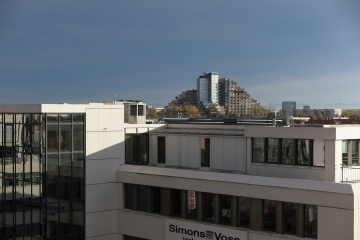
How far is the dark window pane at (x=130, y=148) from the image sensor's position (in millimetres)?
30750

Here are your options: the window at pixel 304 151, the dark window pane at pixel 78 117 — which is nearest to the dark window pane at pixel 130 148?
the dark window pane at pixel 78 117

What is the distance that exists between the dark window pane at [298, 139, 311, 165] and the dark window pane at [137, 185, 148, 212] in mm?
9599

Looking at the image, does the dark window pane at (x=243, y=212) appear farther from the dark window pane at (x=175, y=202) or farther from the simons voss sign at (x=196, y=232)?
the dark window pane at (x=175, y=202)

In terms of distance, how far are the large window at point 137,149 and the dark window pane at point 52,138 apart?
5080 mm

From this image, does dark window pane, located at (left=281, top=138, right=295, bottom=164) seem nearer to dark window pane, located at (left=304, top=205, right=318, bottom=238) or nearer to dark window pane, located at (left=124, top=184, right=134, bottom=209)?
dark window pane, located at (left=304, top=205, right=318, bottom=238)

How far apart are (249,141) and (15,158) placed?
13993 millimetres

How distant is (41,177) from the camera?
26.9m

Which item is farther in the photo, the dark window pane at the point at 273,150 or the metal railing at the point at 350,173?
the dark window pane at the point at 273,150

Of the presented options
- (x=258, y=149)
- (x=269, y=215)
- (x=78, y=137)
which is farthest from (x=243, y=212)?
(x=78, y=137)

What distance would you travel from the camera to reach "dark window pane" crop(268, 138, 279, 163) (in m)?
24.8

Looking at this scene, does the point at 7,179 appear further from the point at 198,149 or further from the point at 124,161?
the point at 198,149

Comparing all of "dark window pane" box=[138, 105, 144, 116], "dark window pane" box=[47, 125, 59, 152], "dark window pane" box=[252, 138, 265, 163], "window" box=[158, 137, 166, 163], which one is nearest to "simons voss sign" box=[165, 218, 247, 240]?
"dark window pane" box=[252, 138, 265, 163]

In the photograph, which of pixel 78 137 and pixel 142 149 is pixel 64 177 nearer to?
pixel 78 137

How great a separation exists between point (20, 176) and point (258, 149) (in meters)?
14.1
